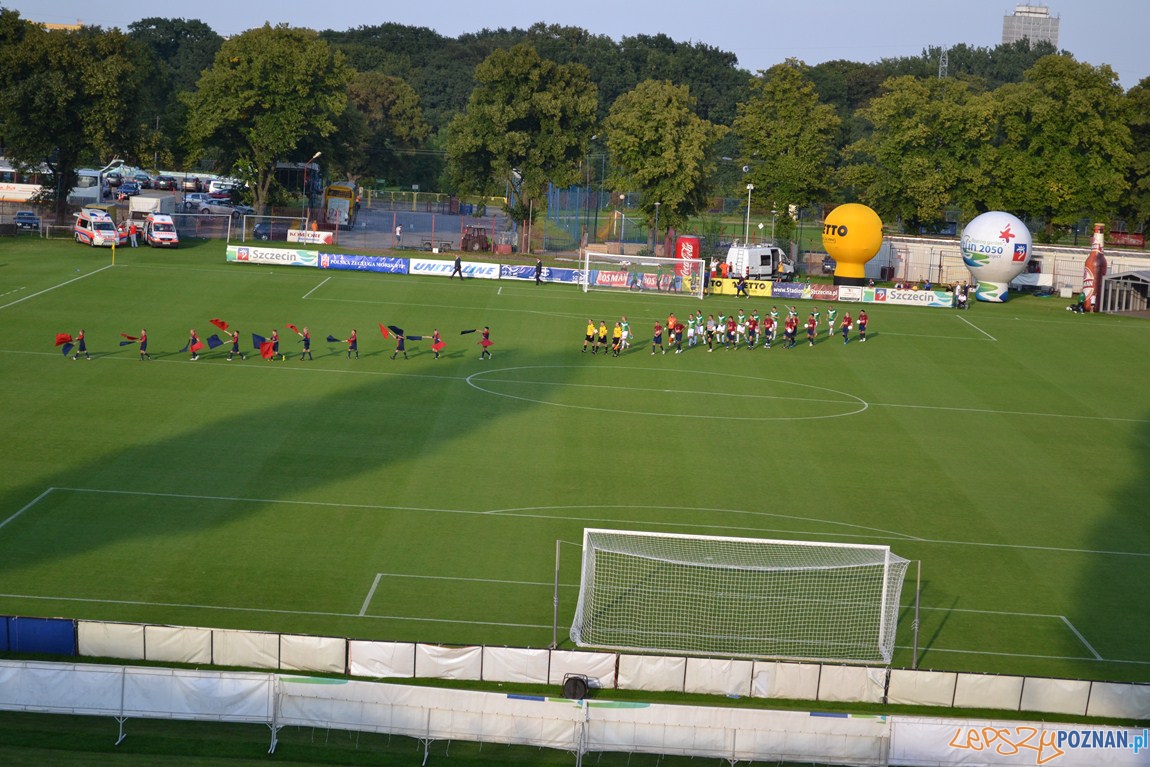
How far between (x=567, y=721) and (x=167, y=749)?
6444 mm

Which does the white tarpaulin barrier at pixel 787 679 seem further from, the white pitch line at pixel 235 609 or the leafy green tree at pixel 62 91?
the leafy green tree at pixel 62 91

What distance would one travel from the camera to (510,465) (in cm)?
3578

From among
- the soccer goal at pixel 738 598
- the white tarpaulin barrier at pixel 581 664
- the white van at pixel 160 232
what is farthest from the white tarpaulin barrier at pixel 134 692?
the white van at pixel 160 232

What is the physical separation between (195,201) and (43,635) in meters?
77.1

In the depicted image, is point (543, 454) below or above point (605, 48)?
below

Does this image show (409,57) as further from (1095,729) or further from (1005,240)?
(1095,729)

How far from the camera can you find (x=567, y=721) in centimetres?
1925

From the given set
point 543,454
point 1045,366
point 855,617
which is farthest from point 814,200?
point 855,617

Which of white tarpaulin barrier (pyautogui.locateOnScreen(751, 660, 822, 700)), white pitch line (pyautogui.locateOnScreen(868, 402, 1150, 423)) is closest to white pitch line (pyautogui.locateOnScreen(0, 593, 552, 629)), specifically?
white tarpaulin barrier (pyautogui.locateOnScreen(751, 660, 822, 700))

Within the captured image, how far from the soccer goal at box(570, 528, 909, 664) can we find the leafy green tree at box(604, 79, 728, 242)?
47.5m

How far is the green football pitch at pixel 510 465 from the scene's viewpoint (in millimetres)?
26281

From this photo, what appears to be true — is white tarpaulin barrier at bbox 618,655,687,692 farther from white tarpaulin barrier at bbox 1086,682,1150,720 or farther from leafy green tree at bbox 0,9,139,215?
leafy green tree at bbox 0,9,139,215

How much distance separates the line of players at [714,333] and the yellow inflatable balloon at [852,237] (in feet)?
40.7

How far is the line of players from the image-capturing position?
51188 millimetres
